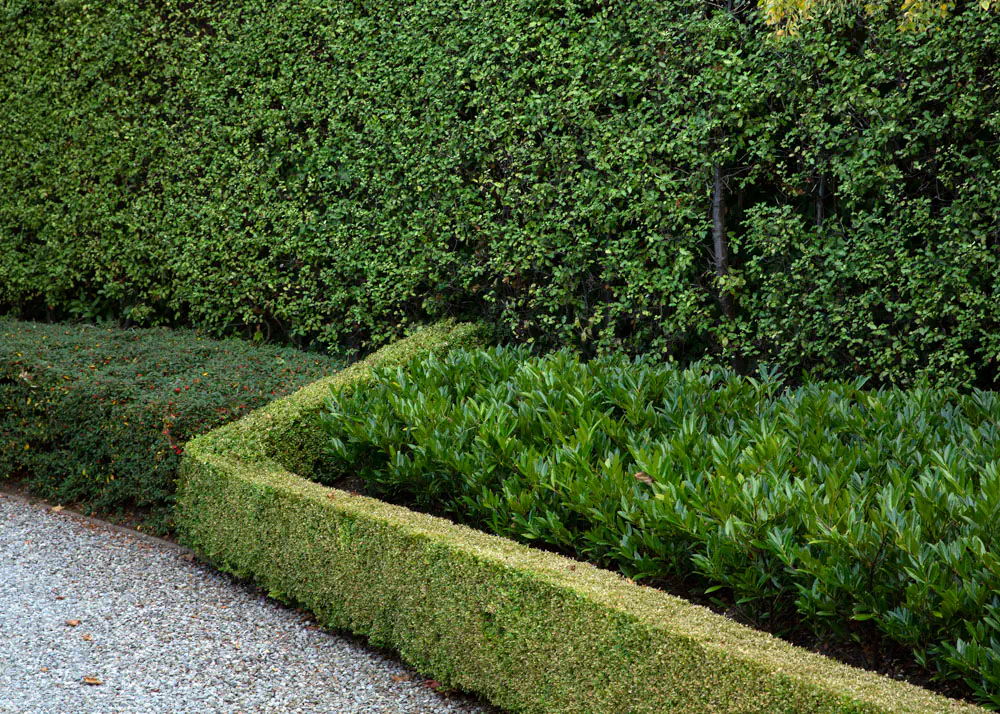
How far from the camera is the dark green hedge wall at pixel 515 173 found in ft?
17.7

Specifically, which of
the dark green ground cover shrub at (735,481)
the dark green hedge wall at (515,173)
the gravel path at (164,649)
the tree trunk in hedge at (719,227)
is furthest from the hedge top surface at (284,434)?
the tree trunk in hedge at (719,227)

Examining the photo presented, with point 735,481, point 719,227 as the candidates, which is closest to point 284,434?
point 735,481

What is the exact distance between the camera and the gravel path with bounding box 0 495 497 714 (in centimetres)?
393

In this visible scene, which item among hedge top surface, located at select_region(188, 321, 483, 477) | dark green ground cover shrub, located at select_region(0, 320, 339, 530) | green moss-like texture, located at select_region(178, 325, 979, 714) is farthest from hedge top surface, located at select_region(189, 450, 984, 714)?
dark green ground cover shrub, located at select_region(0, 320, 339, 530)

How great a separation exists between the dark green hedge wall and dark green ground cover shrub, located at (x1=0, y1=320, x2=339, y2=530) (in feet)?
4.43

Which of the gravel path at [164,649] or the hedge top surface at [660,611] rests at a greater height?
the hedge top surface at [660,611]

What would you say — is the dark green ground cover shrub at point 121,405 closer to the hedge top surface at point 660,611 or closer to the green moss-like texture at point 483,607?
the green moss-like texture at point 483,607

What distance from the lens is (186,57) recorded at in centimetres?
945

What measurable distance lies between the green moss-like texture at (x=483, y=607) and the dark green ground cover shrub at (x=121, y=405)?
0.46 metres

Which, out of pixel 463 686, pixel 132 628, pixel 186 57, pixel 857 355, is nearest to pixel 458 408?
pixel 463 686

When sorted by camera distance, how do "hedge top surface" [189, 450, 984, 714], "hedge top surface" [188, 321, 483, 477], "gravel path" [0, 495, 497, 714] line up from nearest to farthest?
1. "hedge top surface" [189, 450, 984, 714]
2. "gravel path" [0, 495, 497, 714]
3. "hedge top surface" [188, 321, 483, 477]

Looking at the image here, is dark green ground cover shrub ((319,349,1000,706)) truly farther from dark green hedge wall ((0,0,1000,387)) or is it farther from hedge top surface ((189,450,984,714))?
dark green hedge wall ((0,0,1000,387))

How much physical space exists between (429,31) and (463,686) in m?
5.89

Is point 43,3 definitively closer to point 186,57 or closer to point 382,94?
point 186,57
